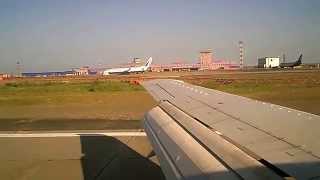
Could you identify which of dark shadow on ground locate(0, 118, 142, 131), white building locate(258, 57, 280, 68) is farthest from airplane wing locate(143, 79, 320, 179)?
white building locate(258, 57, 280, 68)

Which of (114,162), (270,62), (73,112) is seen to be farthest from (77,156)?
(270,62)

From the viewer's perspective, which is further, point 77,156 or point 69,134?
point 69,134

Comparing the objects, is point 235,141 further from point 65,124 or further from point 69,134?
point 65,124

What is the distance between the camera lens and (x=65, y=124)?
51.0 feet

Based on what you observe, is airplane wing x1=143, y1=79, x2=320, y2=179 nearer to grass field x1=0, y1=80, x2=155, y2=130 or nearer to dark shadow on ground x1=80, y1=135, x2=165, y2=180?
dark shadow on ground x1=80, y1=135, x2=165, y2=180

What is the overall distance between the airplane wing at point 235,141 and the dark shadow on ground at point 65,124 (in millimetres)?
9674

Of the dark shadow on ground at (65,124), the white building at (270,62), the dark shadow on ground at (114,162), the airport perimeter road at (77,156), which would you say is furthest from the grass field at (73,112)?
the white building at (270,62)

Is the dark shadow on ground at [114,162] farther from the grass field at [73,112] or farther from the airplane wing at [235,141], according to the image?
the grass field at [73,112]

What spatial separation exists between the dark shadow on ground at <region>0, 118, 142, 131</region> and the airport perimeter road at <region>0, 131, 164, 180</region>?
158 cm

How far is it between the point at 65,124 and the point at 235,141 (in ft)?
43.2

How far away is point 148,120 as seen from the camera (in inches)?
210

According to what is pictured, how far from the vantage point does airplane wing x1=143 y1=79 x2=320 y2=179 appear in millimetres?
2432

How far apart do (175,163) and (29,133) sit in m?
11.2

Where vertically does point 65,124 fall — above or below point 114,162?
below
